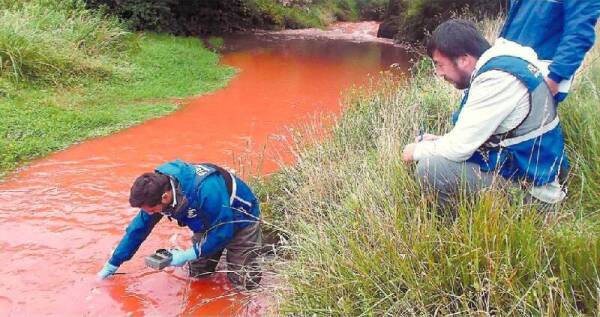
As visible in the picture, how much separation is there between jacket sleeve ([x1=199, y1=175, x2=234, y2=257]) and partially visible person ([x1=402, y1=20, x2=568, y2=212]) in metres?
1.25

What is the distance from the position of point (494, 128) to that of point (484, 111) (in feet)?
0.32

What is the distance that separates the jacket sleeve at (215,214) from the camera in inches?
141

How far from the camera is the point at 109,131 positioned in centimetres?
729

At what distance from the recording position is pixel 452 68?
118 inches

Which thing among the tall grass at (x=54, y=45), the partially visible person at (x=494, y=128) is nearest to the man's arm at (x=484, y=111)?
the partially visible person at (x=494, y=128)

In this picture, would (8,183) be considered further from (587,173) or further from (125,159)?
(587,173)

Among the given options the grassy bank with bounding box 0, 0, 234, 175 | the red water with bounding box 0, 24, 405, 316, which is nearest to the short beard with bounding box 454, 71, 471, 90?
the red water with bounding box 0, 24, 405, 316

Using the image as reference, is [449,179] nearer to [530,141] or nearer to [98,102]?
[530,141]

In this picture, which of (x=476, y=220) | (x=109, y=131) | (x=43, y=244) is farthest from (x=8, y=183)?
(x=476, y=220)

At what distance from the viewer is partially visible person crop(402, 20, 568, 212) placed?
2.80 m

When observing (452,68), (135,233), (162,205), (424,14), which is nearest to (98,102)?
(135,233)

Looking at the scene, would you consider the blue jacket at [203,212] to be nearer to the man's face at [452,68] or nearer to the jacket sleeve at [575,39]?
the man's face at [452,68]

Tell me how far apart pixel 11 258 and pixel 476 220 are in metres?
3.32

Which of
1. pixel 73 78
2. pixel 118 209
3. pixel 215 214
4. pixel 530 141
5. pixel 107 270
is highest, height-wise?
pixel 530 141
